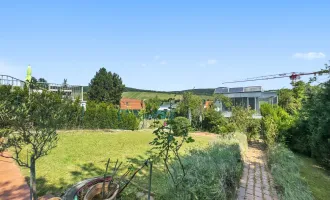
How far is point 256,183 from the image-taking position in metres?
5.19

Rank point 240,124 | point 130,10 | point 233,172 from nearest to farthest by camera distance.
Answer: point 233,172, point 130,10, point 240,124

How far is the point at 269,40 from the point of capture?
13086 millimetres

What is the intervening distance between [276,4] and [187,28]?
16.6 feet

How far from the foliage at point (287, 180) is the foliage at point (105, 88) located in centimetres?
3299

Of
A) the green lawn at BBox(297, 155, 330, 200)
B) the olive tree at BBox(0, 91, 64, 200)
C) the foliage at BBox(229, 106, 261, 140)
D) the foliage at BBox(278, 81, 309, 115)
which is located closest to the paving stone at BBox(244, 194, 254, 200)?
the green lawn at BBox(297, 155, 330, 200)

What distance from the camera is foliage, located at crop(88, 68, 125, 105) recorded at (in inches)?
1436

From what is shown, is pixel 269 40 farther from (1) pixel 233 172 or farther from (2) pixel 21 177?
(2) pixel 21 177

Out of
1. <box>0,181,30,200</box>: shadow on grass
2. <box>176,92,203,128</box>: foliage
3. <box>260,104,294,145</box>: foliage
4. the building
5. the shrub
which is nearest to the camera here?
<box>0,181,30,200</box>: shadow on grass

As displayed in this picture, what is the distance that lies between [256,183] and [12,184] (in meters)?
5.43

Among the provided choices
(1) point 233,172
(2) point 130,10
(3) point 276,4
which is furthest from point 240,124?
(2) point 130,10

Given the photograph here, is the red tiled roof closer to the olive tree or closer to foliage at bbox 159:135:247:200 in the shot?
foliage at bbox 159:135:247:200

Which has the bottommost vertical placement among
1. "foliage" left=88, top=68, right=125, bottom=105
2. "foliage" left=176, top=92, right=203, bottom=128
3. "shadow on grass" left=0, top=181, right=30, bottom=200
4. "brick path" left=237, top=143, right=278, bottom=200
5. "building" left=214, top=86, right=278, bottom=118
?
"brick path" left=237, top=143, right=278, bottom=200

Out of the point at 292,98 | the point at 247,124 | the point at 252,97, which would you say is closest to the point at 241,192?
the point at 247,124

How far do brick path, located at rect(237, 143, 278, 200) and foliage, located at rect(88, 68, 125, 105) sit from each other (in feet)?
106
